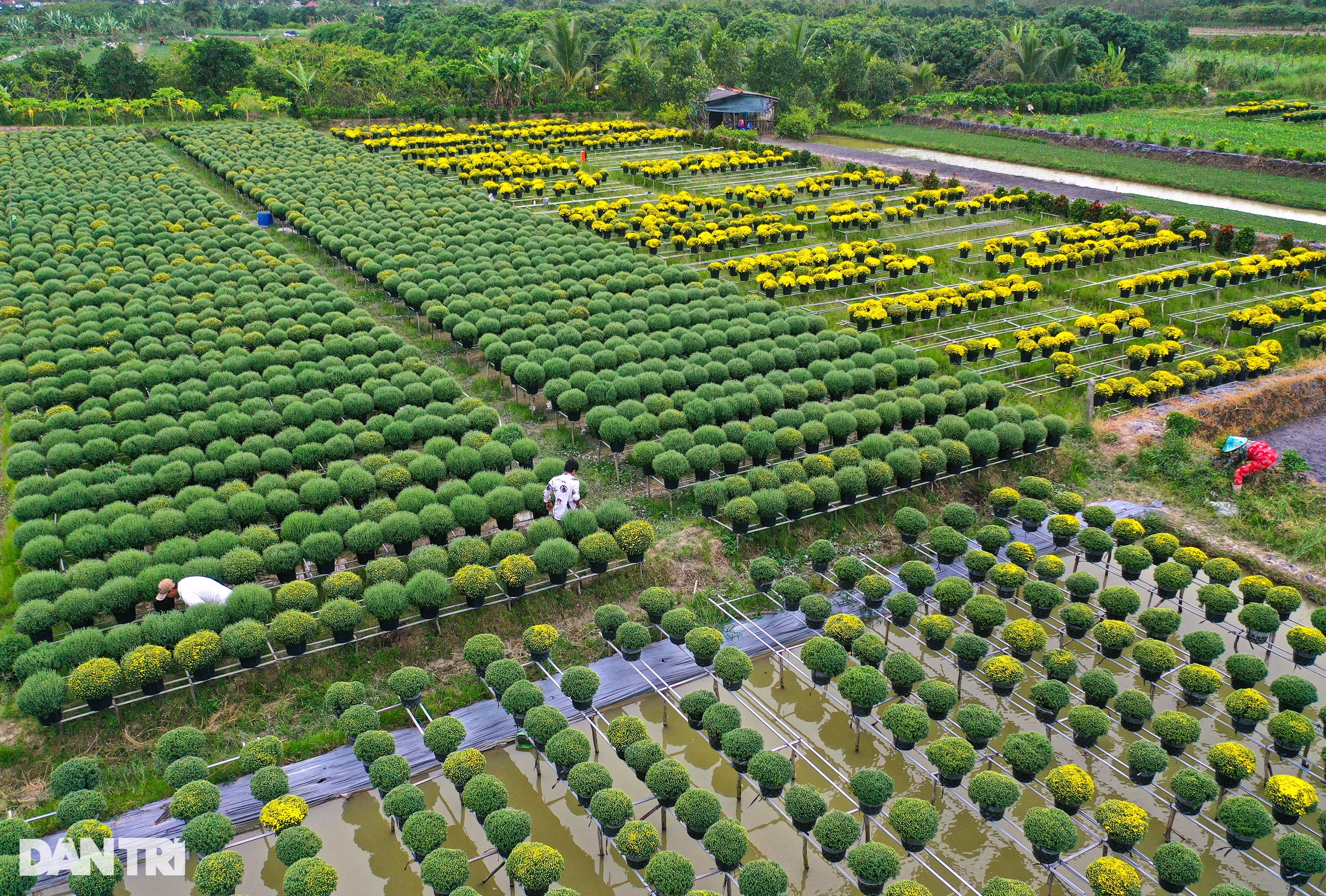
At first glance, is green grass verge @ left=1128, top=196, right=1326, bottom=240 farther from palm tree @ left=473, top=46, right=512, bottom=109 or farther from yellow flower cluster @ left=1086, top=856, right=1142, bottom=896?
palm tree @ left=473, top=46, right=512, bottom=109

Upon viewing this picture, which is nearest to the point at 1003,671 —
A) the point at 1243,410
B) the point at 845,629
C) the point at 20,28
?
the point at 845,629

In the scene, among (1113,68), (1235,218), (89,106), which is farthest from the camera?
(1113,68)

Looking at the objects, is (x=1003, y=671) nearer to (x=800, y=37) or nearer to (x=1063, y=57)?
(x=800, y=37)

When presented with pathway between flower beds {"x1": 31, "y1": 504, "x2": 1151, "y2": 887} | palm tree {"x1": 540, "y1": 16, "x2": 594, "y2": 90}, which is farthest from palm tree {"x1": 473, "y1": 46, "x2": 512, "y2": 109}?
pathway between flower beds {"x1": 31, "y1": 504, "x2": 1151, "y2": 887}

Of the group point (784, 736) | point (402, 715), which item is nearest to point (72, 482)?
point (402, 715)

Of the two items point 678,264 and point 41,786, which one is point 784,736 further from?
point 678,264

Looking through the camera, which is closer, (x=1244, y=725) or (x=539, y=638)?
(x=1244, y=725)
